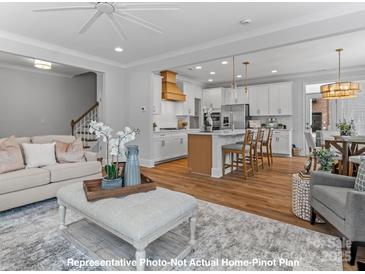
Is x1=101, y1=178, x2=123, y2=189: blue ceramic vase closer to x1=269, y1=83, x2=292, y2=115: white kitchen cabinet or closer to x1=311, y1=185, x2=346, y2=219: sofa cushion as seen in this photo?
x1=311, y1=185, x2=346, y2=219: sofa cushion

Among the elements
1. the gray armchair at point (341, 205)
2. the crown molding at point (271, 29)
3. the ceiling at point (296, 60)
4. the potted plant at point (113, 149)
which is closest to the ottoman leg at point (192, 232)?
the potted plant at point (113, 149)

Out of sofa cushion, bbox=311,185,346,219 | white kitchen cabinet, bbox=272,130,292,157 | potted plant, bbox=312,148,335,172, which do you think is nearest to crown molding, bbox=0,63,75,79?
white kitchen cabinet, bbox=272,130,292,157

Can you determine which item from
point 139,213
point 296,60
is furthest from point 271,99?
point 139,213

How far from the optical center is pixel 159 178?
4.26 m

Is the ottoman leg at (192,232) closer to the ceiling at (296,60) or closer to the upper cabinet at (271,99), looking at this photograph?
the ceiling at (296,60)

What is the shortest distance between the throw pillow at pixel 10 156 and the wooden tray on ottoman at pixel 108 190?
4.87ft

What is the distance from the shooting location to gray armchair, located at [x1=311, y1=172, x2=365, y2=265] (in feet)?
5.25

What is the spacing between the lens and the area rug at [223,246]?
165 centimetres

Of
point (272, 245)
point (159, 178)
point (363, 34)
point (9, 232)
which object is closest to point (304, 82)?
point (363, 34)

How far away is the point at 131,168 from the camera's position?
2.01 meters

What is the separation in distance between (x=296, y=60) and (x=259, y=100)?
2.10m

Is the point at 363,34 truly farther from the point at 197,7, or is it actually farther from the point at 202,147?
the point at 202,147

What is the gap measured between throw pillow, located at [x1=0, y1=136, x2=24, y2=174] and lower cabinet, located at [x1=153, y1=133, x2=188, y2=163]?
301 cm

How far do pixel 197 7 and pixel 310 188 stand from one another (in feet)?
8.91
